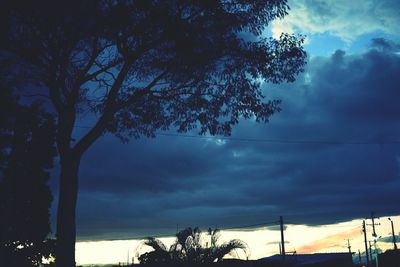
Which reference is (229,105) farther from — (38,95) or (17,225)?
(17,225)

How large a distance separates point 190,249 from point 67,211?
25.8 ft

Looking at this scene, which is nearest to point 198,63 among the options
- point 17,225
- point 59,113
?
point 59,113

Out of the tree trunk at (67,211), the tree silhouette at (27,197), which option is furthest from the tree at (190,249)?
the tree silhouette at (27,197)

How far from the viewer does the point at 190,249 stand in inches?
742

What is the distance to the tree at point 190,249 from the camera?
729 inches

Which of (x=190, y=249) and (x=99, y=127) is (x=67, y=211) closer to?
(x=99, y=127)

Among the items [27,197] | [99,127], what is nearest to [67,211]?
[99,127]

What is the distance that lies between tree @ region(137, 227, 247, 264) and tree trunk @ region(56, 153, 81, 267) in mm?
7305

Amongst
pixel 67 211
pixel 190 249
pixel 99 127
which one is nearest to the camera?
pixel 67 211

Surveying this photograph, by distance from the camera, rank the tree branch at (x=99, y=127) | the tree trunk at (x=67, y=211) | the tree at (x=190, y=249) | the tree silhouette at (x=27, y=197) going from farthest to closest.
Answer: the tree silhouette at (x=27, y=197) → the tree at (x=190, y=249) → the tree branch at (x=99, y=127) → the tree trunk at (x=67, y=211)

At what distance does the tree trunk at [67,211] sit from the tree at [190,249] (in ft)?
24.0

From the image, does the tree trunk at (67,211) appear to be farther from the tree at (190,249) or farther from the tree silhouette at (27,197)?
the tree silhouette at (27,197)

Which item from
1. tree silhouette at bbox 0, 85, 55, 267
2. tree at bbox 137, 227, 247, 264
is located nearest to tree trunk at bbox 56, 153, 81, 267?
tree at bbox 137, 227, 247, 264

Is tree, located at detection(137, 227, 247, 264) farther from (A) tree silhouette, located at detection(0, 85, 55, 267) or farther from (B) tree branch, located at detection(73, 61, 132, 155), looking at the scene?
(A) tree silhouette, located at detection(0, 85, 55, 267)
